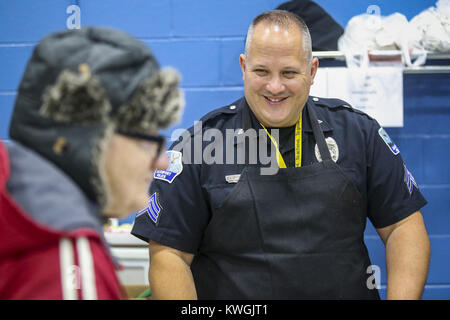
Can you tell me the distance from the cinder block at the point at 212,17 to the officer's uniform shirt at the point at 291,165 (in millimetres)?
851

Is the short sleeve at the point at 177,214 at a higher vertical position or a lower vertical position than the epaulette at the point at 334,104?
lower

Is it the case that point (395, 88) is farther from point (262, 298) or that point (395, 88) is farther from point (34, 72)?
point (34, 72)

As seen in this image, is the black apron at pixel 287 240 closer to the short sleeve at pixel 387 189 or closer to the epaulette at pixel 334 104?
the short sleeve at pixel 387 189

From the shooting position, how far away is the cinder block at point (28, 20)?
8.00ft

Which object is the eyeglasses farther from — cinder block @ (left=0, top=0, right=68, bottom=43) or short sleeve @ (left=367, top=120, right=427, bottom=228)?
cinder block @ (left=0, top=0, right=68, bottom=43)

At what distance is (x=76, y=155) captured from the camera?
702 millimetres

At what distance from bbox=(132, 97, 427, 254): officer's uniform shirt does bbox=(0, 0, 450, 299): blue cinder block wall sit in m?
0.79

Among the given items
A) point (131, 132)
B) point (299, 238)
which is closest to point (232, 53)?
point (299, 238)

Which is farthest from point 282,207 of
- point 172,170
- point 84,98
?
point 84,98

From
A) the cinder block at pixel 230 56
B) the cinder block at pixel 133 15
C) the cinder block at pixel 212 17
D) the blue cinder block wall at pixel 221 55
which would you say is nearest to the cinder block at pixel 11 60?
the blue cinder block wall at pixel 221 55

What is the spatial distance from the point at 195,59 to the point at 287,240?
1.25m

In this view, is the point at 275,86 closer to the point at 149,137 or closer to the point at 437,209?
the point at 149,137

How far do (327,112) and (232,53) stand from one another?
0.87 meters

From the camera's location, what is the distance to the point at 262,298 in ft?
4.60
